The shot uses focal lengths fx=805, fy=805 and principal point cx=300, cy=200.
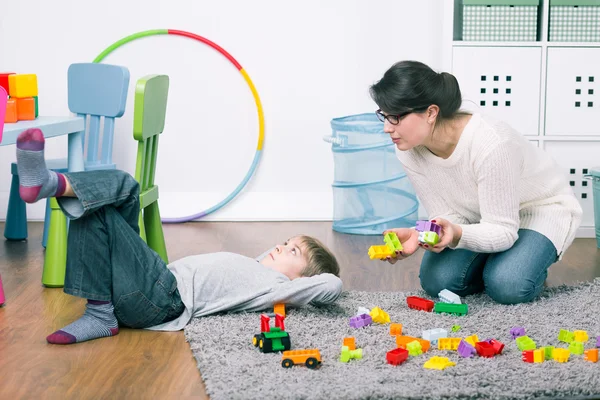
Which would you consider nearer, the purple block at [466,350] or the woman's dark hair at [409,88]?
the purple block at [466,350]

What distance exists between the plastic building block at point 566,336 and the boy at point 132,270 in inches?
20.5

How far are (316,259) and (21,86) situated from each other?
1.08 metres

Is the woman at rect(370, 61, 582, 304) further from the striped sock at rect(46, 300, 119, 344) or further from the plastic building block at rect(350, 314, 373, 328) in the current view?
the striped sock at rect(46, 300, 119, 344)

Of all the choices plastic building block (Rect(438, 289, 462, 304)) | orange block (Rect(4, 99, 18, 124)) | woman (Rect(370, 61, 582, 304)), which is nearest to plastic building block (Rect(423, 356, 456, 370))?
woman (Rect(370, 61, 582, 304))

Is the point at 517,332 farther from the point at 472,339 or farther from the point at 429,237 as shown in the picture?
the point at 429,237

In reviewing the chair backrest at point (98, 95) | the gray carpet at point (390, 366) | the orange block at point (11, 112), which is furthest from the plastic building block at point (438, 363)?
the chair backrest at point (98, 95)

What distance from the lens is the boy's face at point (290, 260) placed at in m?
2.04

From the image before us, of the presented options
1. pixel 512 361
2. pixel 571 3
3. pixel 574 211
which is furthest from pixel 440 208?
pixel 571 3

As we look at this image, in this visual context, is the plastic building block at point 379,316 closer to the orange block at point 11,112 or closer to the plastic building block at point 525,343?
the plastic building block at point 525,343

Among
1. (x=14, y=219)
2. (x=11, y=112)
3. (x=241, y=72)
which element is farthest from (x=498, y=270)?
(x=14, y=219)

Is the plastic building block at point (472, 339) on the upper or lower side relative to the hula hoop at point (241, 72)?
lower

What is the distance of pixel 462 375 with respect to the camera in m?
1.55

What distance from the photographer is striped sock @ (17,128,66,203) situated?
1597 millimetres

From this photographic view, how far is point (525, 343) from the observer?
1694 mm
